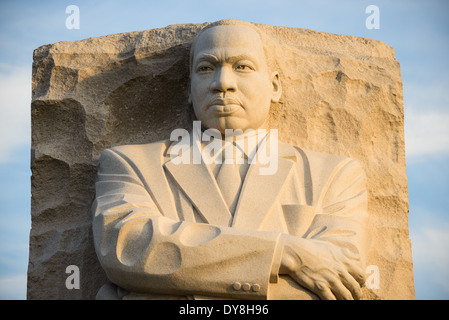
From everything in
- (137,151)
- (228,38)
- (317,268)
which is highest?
(228,38)

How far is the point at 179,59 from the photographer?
7.06 metres

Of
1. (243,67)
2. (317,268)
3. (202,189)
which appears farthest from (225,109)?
(317,268)

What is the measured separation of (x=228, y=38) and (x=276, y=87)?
0.65 m

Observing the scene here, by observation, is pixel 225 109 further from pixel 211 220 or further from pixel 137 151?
pixel 211 220

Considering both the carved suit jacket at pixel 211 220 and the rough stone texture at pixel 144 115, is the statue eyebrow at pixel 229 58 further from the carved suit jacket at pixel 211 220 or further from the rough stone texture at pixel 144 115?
the carved suit jacket at pixel 211 220

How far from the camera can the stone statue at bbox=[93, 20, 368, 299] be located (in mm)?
5508

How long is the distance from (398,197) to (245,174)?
1.35 metres

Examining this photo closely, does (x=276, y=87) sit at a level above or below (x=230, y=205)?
above

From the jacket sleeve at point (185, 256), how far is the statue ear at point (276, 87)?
5.14 feet

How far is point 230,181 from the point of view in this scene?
6121 millimetres

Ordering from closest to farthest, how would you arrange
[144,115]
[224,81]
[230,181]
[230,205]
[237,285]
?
[237,285] → [230,205] → [230,181] → [224,81] → [144,115]

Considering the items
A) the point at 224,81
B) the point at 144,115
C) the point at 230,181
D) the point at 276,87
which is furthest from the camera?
the point at 144,115

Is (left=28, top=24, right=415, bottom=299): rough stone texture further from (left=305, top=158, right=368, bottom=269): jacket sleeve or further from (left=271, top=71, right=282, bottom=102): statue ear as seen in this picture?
(left=305, top=158, right=368, bottom=269): jacket sleeve

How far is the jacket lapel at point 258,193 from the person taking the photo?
19.3 ft
